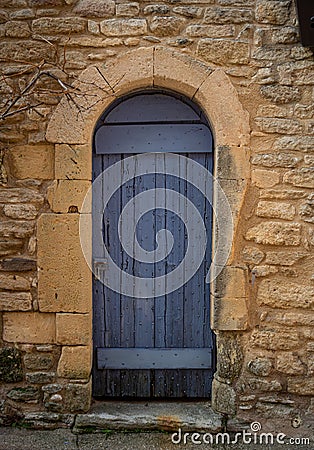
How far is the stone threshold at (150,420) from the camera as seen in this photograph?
315 cm

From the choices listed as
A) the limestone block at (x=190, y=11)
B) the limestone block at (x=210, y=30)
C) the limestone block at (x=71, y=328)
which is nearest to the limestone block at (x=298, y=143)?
the limestone block at (x=210, y=30)

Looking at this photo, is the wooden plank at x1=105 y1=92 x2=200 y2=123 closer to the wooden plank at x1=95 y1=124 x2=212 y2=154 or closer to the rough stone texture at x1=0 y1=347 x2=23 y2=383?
the wooden plank at x1=95 y1=124 x2=212 y2=154

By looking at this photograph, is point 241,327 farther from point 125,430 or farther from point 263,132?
point 263,132

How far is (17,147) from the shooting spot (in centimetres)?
319

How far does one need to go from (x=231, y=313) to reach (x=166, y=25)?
1.99 m

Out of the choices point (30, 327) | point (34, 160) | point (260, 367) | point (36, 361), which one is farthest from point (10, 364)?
point (260, 367)

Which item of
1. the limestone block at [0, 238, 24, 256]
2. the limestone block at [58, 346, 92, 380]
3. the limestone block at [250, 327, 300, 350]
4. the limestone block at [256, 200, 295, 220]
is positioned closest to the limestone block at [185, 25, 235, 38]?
the limestone block at [256, 200, 295, 220]

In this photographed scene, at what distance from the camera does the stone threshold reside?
10.3 ft

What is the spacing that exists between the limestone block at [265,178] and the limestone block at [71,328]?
4.88ft

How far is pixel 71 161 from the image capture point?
316 cm

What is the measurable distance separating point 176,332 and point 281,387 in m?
0.83

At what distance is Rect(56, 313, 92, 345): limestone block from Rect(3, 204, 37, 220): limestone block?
71 cm

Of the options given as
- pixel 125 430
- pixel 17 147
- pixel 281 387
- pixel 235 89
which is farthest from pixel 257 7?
pixel 125 430

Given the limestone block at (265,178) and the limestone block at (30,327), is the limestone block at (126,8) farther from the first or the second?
the limestone block at (30,327)
